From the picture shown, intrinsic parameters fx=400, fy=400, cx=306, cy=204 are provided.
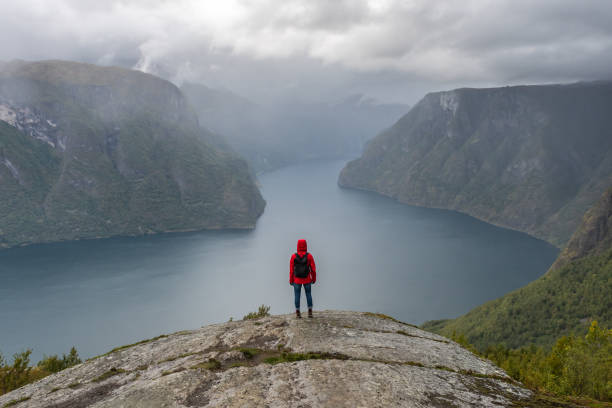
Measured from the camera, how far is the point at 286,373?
16.2 metres

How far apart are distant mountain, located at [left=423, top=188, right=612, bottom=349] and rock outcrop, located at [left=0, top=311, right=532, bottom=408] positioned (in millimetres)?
84734

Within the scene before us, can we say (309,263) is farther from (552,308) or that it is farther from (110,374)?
(552,308)

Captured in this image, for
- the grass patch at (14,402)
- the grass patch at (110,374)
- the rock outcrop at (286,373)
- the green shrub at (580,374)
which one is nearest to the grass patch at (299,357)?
the rock outcrop at (286,373)

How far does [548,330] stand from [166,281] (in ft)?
463

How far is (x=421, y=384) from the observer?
52.6 feet

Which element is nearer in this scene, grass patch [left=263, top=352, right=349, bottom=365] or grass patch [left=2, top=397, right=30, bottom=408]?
grass patch [left=263, top=352, right=349, bottom=365]

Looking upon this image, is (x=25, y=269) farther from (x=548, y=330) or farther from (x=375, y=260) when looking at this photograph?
(x=548, y=330)

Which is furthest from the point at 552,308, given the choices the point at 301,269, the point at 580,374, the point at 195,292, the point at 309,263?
the point at 301,269

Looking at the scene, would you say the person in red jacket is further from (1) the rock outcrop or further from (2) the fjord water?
(2) the fjord water

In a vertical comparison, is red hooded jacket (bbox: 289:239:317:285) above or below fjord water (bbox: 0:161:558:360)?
above

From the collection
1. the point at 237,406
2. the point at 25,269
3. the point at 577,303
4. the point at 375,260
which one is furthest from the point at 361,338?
the point at 25,269

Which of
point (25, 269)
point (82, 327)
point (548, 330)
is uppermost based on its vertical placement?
point (25, 269)

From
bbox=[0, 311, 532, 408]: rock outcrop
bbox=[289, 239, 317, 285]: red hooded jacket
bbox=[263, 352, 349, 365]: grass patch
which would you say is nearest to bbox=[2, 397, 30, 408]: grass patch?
bbox=[0, 311, 532, 408]: rock outcrop

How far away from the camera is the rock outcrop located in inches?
582
